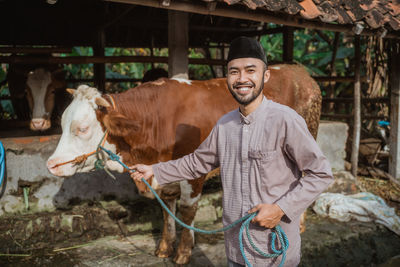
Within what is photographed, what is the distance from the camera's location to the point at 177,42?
3723 mm

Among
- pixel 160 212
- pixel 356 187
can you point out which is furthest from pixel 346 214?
pixel 160 212

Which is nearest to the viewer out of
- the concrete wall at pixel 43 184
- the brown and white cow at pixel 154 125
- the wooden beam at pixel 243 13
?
the brown and white cow at pixel 154 125

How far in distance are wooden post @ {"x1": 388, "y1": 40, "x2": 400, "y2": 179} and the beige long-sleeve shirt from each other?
4.55 meters

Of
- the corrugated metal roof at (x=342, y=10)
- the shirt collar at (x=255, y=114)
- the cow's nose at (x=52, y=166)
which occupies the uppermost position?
the corrugated metal roof at (x=342, y=10)

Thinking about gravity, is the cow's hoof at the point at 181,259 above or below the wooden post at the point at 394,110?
below

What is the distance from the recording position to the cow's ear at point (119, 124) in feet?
8.48

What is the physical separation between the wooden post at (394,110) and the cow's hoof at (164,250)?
4183 mm

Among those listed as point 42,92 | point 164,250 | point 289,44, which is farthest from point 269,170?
point 289,44

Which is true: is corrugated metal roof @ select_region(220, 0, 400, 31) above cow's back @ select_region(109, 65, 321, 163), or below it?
above

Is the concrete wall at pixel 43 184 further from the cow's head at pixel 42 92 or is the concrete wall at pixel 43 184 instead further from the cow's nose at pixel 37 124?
the cow's head at pixel 42 92

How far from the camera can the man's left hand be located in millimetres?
1565

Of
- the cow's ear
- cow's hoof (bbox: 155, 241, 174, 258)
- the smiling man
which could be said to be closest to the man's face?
the smiling man

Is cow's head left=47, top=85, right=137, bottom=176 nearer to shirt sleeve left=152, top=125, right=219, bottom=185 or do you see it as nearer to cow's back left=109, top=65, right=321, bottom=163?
cow's back left=109, top=65, right=321, bottom=163

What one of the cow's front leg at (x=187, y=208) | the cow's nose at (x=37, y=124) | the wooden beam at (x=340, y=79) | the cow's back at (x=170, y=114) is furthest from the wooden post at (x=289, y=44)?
the cow's nose at (x=37, y=124)
